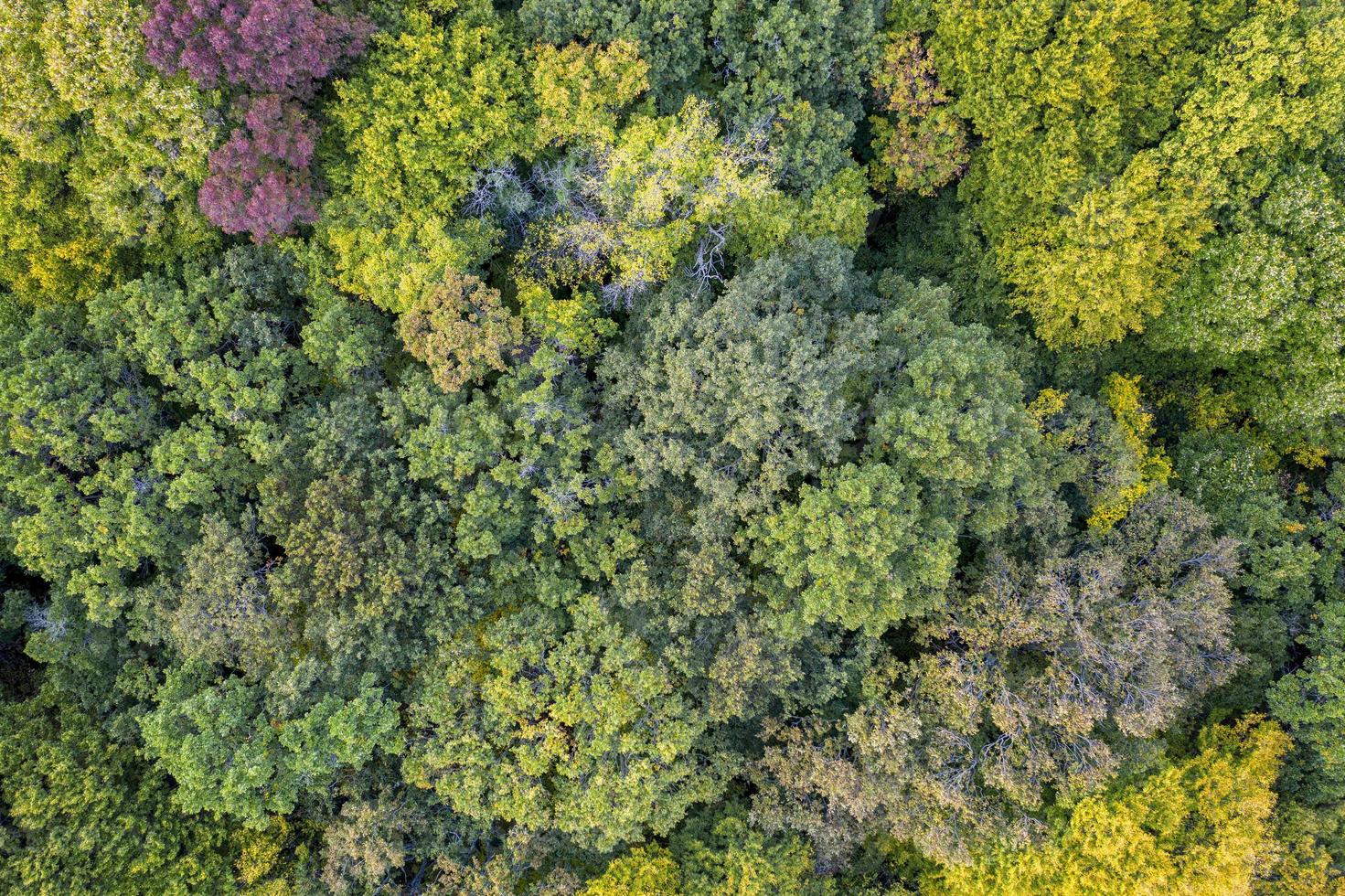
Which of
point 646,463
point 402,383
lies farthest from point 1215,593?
point 402,383

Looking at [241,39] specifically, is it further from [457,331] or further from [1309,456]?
[1309,456]

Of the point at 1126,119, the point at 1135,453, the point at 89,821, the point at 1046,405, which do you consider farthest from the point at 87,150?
the point at 1135,453

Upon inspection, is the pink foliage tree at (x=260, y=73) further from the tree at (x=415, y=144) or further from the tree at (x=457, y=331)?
the tree at (x=457, y=331)

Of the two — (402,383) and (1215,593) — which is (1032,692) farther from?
(402,383)

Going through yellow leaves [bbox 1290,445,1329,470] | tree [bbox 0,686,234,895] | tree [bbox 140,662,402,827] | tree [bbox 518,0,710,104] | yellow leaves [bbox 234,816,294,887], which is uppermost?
yellow leaves [bbox 1290,445,1329,470]

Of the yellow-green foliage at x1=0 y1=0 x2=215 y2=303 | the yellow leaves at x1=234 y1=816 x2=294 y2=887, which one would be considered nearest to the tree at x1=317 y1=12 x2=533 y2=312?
the yellow-green foliage at x1=0 y1=0 x2=215 y2=303

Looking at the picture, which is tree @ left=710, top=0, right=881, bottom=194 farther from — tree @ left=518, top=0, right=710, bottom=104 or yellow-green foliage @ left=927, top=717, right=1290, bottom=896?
yellow-green foliage @ left=927, top=717, right=1290, bottom=896
